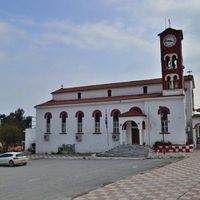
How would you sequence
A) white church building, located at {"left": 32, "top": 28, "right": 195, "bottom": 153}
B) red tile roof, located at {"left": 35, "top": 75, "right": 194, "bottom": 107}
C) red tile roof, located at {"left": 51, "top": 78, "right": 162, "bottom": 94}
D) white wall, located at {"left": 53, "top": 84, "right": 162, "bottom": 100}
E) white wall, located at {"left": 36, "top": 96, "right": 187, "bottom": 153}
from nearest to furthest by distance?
white wall, located at {"left": 36, "top": 96, "right": 187, "bottom": 153} → white church building, located at {"left": 32, "top": 28, "right": 195, "bottom": 153} → red tile roof, located at {"left": 35, "top": 75, "right": 194, "bottom": 107} → white wall, located at {"left": 53, "top": 84, "right": 162, "bottom": 100} → red tile roof, located at {"left": 51, "top": 78, "right": 162, "bottom": 94}

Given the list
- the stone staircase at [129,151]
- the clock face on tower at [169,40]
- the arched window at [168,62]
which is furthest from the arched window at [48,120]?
the clock face on tower at [169,40]

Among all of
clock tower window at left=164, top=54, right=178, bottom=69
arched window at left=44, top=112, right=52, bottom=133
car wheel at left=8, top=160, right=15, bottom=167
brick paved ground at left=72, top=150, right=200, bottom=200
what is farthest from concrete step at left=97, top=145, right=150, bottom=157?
A: brick paved ground at left=72, top=150, right=200, bottom=200

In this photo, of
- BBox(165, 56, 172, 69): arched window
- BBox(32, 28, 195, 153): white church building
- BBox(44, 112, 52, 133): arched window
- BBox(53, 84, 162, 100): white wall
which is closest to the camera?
BBox(32, 28, 195, 153): white church building

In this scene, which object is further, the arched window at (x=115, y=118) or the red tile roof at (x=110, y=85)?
the red tile roof at (x=110, y=85)

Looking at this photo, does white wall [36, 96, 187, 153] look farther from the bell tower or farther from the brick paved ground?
the brick paved ground

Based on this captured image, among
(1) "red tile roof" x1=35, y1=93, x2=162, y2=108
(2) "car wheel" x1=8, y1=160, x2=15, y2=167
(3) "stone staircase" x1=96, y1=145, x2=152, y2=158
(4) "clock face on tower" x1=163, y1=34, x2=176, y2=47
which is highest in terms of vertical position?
(4) "clock face on tower" x1=163, y1=34, x2=176, y2=47

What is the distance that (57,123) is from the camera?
1820 inches

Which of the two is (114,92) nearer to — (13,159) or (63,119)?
(63,119)

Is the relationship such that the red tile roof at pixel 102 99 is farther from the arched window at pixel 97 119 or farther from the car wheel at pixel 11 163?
the car wheel at pixel 11 163

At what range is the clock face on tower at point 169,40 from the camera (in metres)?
41.2

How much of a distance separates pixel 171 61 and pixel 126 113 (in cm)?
818

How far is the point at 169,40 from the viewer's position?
136ft

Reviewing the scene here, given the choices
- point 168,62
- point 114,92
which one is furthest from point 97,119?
point 168,62

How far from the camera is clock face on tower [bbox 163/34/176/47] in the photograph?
135 ft
